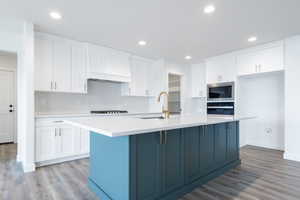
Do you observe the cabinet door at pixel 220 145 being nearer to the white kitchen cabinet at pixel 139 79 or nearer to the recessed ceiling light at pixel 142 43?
the recessed ceiling light at pixel 142 43

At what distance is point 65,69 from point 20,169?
205cm

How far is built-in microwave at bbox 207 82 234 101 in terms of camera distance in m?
4.39

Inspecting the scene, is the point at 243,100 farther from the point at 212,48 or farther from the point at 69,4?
the point at 69,4

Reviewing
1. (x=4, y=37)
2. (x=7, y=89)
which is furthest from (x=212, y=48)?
(x=7, y=89)

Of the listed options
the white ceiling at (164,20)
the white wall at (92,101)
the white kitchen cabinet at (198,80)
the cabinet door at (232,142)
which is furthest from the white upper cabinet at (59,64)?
the white kitchen cabinet at (198,80)

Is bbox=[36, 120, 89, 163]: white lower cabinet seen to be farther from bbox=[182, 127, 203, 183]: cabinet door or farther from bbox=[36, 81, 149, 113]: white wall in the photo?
bbox=[182, 127, 203, 183]: cabinet door

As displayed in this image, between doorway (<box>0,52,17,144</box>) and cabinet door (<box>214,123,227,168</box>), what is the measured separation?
560 cm

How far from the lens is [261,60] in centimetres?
388

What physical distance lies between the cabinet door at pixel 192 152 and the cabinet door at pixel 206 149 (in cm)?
7

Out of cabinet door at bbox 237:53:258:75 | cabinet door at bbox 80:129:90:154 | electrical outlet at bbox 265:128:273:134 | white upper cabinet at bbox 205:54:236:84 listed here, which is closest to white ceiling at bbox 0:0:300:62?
cabinet door at bbox 237:53:258:75

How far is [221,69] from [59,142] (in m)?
4.43

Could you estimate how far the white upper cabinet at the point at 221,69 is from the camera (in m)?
4.43

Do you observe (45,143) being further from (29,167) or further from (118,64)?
(118,64)

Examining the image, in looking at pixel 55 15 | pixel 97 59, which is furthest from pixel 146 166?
pixel 97 59
